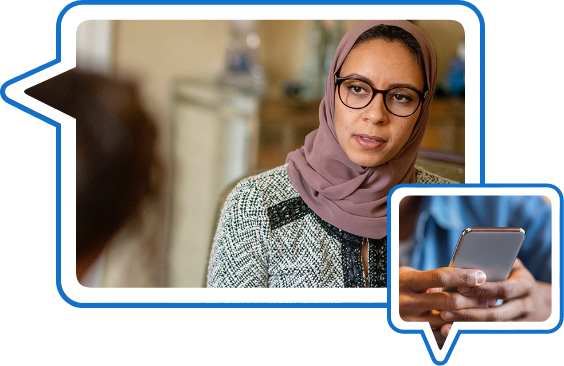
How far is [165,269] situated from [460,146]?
63 centimetres

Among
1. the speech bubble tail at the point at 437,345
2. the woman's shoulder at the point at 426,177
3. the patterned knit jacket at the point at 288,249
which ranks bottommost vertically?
the speech bubble tail at the point at 437,345

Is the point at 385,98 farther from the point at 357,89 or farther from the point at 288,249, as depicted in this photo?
the point at 288,249

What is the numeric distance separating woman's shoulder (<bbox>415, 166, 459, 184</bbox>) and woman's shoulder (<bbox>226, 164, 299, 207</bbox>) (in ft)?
0.79

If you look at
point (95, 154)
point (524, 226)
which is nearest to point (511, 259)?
point (524, 226)

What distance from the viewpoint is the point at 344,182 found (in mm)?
921

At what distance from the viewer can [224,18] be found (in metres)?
0.93

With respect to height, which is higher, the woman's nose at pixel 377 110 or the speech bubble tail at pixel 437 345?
the woman's nose at pixel 377 110

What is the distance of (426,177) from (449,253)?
21 cm

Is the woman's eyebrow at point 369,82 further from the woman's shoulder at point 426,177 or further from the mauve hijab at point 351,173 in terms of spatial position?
the woman's shoulder at point 426,177

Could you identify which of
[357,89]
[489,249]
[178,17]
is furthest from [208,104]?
[489,249]

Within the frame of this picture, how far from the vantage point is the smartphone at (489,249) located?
0.78 meters

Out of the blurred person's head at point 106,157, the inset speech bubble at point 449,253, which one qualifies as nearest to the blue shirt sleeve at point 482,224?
the inset speech bubble at point 449,253

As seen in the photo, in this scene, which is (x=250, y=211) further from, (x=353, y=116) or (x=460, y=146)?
(x=460, y=146)

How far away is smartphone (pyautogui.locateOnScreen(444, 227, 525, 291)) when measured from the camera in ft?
2.56
